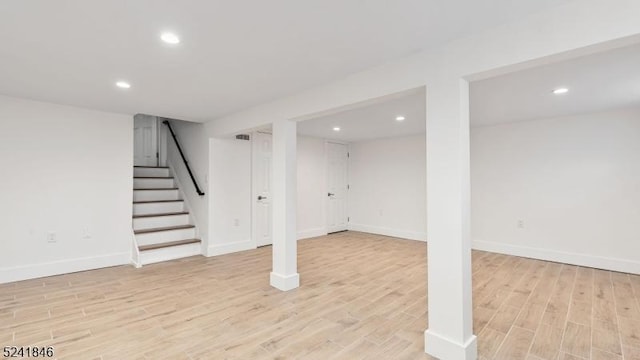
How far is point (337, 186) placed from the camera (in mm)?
7340

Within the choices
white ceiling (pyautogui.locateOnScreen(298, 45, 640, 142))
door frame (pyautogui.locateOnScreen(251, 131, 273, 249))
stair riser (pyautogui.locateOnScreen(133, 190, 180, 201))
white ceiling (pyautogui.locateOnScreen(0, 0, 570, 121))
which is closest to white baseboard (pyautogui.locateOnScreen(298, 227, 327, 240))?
door frame (pyautogui.locateOnScreen(251, 131, 273, 249))

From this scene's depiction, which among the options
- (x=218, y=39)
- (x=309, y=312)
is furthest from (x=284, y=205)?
(x=218, y=39)

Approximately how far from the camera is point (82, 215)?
4254 mm

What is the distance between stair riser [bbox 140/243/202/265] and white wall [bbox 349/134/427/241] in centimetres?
384

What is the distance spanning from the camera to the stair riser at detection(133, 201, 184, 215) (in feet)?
16.8

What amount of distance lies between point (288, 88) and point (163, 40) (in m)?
1.32

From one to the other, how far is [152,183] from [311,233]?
336cm

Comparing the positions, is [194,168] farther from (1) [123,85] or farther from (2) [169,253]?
(1) [123,85]

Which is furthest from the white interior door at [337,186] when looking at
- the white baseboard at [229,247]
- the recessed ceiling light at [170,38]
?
the recessed ceiling light at [170,38]

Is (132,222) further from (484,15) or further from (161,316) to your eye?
(484,15)

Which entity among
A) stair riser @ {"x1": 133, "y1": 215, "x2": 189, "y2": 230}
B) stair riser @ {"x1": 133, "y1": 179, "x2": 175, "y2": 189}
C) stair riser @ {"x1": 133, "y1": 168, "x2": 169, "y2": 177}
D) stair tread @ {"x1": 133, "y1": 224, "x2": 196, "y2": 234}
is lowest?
stair tread @ {"x1": 133, "y1": 224, "x2": 196, "y2": 234}

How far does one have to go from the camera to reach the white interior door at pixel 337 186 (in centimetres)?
713

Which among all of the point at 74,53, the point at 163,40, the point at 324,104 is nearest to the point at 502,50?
the point at 324,104

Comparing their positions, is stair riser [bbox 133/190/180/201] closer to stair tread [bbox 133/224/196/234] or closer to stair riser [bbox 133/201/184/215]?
stair riser [bbox 133/201/184/215]
